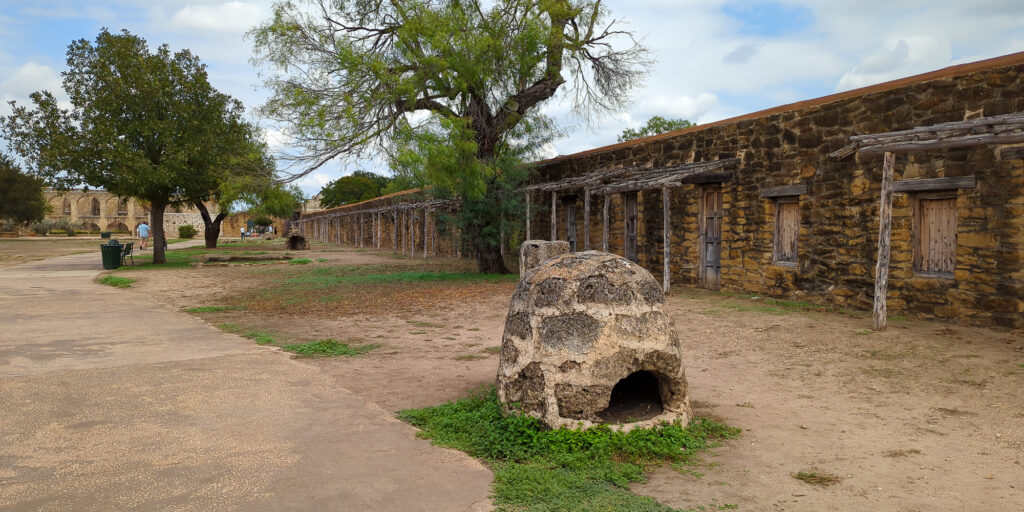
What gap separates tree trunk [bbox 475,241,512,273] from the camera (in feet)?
58.4

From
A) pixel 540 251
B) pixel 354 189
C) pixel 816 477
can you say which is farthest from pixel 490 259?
pixel 354 189

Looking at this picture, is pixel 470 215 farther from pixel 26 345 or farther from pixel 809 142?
pixel 26 345

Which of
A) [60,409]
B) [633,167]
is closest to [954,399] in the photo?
[60,409]

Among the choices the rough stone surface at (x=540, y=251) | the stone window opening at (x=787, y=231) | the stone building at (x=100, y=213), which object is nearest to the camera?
the rough stone surface at (x=540, y=251)

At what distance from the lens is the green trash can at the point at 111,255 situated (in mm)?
20125

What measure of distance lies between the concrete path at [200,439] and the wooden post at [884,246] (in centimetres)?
680

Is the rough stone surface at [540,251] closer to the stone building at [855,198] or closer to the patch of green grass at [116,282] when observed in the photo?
the stone building at [855,198]

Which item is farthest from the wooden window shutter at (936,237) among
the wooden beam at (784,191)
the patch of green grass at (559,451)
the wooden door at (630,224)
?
the wooden door at (630,224)

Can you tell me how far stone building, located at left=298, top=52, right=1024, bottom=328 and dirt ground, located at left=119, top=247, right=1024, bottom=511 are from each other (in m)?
0.79

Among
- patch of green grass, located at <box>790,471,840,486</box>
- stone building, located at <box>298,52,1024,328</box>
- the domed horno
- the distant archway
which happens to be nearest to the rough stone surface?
stone building, located at <box>298,52,1024,328</box>

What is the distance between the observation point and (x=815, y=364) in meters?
7.05

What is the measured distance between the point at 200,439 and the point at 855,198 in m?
9.81

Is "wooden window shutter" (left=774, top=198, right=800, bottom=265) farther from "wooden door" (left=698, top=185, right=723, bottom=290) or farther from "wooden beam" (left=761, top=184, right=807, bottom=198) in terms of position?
"wooden door" (left=698, top=185, right=723, bottom=290)

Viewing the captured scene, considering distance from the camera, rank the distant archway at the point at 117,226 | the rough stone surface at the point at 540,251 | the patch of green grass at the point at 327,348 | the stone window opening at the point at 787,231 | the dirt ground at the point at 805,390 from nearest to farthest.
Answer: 1. the dirt ground at the point at 805,390
2. the patch of green grass at the point at 327,348
3. the rough stone surface at the point at 540,251
4. the stone window opening at the point at 787,231
5. the distant archway at the point at 117,226
